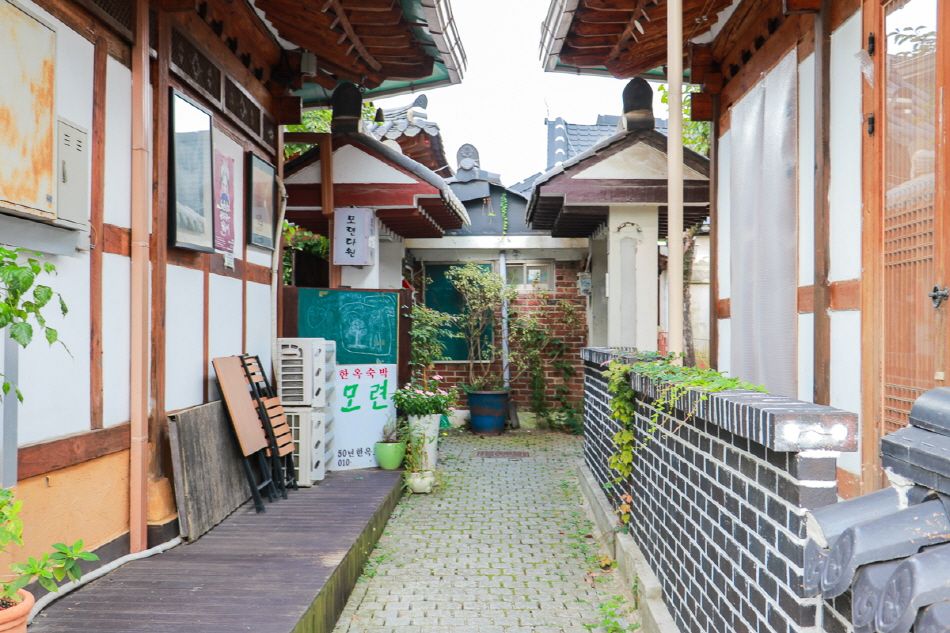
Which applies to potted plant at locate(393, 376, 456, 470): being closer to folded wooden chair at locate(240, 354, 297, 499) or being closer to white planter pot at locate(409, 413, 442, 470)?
white planter pot at locate(409, 413, 442, 470)

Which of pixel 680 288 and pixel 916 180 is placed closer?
pixel 916 180

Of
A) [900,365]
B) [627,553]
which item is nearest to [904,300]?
[900,365]

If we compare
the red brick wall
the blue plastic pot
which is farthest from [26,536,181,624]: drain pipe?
the red brick wall

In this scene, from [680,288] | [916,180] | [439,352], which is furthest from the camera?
[439,352]

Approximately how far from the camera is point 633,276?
28.1 ft

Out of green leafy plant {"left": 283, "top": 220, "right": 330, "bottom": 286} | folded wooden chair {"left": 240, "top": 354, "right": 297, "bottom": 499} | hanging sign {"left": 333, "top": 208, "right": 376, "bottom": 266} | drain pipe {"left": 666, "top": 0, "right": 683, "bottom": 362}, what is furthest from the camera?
green leafy plant {"left": 283, "top": 220, "right": 330, "bottom": 286}

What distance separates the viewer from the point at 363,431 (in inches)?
291

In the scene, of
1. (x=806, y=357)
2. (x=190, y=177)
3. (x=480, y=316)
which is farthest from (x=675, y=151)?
(x=480, y=316)

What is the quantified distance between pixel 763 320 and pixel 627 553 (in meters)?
1.92

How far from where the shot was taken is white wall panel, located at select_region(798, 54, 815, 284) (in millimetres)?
4621

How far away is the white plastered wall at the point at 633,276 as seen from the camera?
8.54 meters

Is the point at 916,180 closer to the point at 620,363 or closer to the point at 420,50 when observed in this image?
the point at 620,363

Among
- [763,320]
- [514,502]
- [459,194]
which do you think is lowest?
[514,502]

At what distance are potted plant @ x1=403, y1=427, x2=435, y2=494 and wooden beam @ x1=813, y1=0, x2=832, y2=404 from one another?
3815 millimetres
